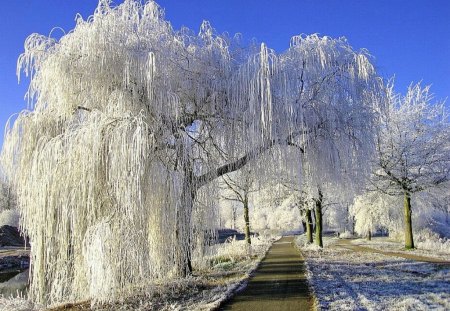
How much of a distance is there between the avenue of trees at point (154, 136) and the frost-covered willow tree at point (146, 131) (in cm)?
3

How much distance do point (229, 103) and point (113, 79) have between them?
2.92 m

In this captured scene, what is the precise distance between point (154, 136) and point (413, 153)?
56.8 ft

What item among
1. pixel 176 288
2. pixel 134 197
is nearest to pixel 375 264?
pixel 176 288

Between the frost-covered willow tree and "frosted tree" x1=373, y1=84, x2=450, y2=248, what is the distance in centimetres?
1171

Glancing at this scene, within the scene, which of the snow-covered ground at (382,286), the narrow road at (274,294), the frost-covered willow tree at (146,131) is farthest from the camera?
the frost-covered willow tree at (146,131)

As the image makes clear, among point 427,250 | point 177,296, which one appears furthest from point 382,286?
point 427,250

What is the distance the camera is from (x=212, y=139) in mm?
10117

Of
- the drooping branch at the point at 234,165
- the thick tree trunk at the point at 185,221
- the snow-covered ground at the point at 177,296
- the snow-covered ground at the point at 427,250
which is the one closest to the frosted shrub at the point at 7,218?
the snow-covered ground at the point at 427,250

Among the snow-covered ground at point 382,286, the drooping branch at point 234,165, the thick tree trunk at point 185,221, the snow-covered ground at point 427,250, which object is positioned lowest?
the snow-covered ground at point 427,250

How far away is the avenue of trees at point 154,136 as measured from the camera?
8039 mm

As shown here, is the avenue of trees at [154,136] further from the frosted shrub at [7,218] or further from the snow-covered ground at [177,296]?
the frosted shrub at [7,218]

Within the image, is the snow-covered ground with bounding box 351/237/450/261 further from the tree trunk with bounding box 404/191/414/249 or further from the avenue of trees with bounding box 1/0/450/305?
the avenue of trees with bounding box 1/0/450/305

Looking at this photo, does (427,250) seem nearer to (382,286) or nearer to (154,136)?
(382,286)

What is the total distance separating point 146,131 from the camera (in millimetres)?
8078
